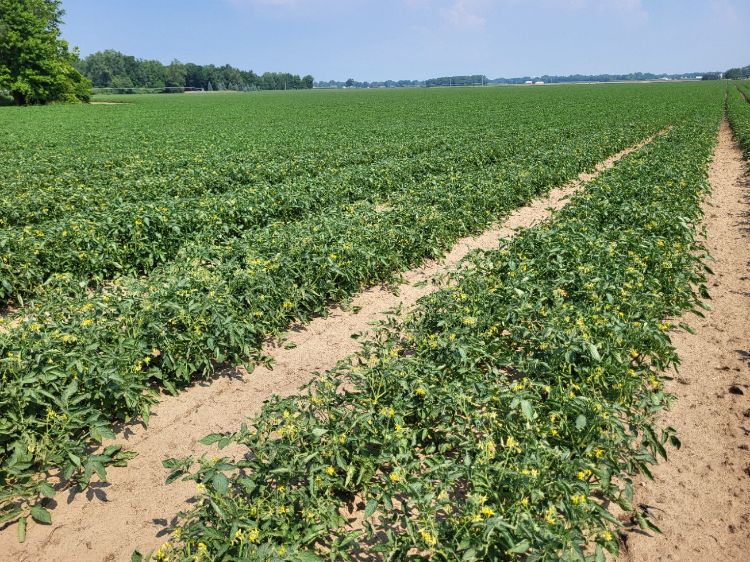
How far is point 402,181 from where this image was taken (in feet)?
39.0

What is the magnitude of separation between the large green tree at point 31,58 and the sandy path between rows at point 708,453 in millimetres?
60246

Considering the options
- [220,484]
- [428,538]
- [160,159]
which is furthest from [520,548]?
[160,159]

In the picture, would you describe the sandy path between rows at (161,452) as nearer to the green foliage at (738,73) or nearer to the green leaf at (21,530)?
the green leaf at (21,530)

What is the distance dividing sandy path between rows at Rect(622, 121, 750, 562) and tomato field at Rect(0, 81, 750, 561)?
0.22 meters

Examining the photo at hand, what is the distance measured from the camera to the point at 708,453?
142 inches

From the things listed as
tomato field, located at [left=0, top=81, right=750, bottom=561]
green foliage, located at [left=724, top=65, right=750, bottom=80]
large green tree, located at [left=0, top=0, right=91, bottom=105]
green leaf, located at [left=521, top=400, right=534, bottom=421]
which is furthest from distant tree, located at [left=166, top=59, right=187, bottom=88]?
green foliage, located at [left=724, top=65, right=750, bottom=80]

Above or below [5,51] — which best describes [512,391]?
below

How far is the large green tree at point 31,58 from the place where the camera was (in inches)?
1860

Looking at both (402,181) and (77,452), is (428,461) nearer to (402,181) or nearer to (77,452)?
(77,452)

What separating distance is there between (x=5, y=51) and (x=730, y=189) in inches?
2430

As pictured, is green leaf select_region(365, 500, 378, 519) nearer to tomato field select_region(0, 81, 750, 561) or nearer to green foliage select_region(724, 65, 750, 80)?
tomato field select_region(0, 81, 750, 561)

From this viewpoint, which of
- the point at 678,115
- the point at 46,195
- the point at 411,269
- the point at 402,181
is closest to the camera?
the point at 411,269

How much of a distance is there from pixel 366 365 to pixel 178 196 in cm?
787

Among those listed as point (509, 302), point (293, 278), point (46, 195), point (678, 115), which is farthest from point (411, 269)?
point (678, 115)
